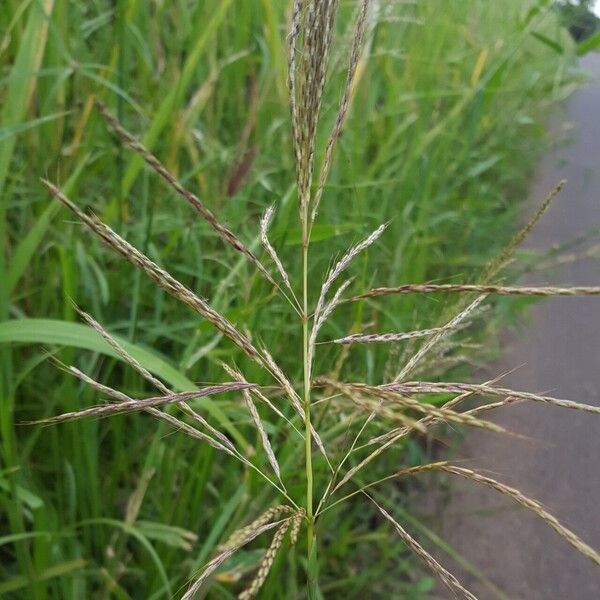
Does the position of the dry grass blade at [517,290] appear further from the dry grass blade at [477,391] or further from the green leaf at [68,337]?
the green leaf at [68,337]

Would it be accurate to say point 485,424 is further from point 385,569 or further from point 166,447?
point 385,569

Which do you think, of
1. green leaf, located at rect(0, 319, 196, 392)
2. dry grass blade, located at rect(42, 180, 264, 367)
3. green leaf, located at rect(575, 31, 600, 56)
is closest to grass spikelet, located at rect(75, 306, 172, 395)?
dry grass blade, located at rect(42, 180, 264, 367)

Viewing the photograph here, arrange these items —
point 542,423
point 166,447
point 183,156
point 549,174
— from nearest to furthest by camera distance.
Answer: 1. point 166,447
2. point 183,156
3. point 542,423
4. point 549,174

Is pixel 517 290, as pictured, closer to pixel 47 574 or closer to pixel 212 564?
pixel 212 564

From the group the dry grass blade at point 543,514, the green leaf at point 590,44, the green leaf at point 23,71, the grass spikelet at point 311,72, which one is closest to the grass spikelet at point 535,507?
the dry grass blade at point 543,514

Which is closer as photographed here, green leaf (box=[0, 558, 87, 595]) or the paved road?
green leaf (box=[0, 558, 87, 595])

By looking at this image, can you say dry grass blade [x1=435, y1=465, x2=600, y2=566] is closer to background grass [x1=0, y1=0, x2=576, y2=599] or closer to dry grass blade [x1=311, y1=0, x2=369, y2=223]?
dry grass blade [x1=311, y1=0, x2=369, y2=223]

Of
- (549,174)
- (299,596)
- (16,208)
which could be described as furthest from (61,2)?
(549,174)
